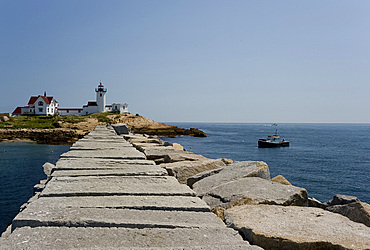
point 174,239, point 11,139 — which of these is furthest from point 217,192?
point 11,139

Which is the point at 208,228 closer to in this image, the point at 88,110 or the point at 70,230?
the point at 70,230

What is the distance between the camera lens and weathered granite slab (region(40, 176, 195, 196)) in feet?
8.43

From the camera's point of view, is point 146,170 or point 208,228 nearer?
point 208,228

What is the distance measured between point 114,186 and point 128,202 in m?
0.53

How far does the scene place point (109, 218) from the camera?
1986 millimetres

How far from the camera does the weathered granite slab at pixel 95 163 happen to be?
3689mm

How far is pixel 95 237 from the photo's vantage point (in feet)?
5.66

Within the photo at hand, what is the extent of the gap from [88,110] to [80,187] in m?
72.2

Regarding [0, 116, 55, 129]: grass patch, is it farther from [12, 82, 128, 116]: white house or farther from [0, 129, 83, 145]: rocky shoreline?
[12, 82, 128, 116]: white house

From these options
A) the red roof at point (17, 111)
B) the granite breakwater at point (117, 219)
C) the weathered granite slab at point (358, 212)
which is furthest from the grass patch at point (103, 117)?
the granite breakwater at point (117, 219)

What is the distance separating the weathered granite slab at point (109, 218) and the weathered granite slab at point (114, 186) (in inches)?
Result: 15.5

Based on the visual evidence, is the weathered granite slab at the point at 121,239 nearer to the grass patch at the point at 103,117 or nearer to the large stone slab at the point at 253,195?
the large stone slab at the point at 253,195

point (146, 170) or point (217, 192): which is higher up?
point (146, 170)

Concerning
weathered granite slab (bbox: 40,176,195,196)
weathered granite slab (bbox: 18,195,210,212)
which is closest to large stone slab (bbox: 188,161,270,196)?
weathered granite slab (bbox: 40,176,195,196)
